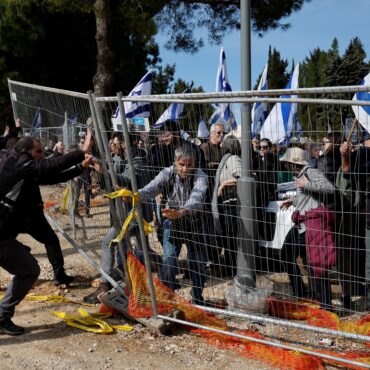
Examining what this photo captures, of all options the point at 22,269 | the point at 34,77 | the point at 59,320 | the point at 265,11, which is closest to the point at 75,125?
the point at 22,269

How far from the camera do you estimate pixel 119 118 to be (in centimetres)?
416

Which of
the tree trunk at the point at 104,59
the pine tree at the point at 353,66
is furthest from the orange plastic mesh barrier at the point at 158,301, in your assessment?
the pine tree at the point at 353,66

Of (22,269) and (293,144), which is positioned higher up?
(293,144)

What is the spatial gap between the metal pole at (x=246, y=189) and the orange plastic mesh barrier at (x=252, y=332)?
0.35 m

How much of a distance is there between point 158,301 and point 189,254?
0.53 m

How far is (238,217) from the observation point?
13.5 feet

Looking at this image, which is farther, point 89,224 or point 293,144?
point 89,224

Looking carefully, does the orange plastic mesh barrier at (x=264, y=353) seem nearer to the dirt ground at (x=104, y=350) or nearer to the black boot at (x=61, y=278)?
the dirt ground at (x=104, y=350)

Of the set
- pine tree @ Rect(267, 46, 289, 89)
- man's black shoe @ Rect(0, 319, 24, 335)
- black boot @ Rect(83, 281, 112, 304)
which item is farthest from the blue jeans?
pine tree @ Rect(267, 46, 289, 89)

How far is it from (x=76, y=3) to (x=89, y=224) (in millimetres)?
7857

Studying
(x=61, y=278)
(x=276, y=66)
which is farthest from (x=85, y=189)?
(x=276, y=66)

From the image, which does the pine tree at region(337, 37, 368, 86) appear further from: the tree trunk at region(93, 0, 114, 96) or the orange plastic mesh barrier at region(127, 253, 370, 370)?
the orange plastic mesh barrier at region(127, 253, 370, 370)

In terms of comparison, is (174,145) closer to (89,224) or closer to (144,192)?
(144,192)

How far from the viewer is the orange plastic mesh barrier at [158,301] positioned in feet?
14.4
